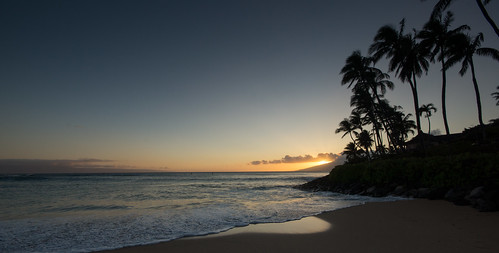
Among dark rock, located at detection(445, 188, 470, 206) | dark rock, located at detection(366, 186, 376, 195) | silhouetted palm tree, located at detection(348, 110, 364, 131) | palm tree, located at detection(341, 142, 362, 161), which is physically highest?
silhouetted palm tree, located at detection(348, 110, 364, 131)

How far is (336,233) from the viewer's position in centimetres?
625

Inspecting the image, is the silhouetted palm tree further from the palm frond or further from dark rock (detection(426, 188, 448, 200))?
dark rock (detection(426, 188, 448, 200))

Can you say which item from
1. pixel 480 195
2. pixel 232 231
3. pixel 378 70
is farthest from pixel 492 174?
pixel 378 70

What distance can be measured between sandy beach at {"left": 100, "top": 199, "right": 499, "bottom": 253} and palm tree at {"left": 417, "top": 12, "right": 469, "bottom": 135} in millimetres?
18883

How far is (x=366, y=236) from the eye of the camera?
5.79 metres

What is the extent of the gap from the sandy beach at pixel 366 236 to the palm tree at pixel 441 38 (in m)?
18.9

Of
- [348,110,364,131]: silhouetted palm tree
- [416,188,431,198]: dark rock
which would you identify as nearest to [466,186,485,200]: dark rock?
[416,188,431,198]: dark rock

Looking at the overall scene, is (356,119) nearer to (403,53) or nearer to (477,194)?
(403,53)

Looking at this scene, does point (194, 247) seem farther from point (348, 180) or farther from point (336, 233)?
point (348, 180)

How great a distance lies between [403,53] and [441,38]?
11.6ft

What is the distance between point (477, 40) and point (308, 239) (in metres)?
27.0

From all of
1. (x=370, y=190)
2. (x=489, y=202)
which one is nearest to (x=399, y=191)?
(x=370, y=190)

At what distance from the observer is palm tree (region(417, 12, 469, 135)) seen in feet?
71.2

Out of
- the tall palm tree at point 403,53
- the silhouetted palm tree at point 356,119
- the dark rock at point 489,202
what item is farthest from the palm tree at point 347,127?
the dark rock at point 489,202
